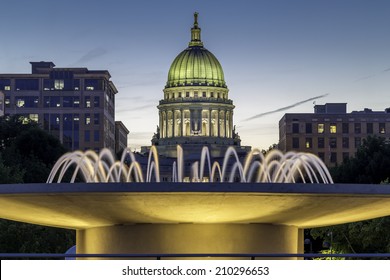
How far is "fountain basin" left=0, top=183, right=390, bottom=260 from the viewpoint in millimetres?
20250

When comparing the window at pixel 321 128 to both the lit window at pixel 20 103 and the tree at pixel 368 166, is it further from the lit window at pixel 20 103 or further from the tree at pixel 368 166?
the tree at pixel 368 166

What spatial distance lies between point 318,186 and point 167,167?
164160mm

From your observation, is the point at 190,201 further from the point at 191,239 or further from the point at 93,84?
the point at 93,84

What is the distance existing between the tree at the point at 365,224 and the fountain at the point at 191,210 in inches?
1077

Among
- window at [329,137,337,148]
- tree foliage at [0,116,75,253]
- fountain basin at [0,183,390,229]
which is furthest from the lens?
window at [329,137,337,148]

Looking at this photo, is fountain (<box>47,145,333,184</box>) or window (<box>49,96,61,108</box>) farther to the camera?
window (<box>49,96,61,108</box>)

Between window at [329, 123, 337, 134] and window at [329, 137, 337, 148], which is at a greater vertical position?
window at [329, 123, 337, 134]

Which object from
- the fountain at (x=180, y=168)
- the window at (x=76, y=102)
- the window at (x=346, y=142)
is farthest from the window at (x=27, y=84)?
the window at (x=346, y=142)

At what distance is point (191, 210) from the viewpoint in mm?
21594

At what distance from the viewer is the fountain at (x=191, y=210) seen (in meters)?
20.2

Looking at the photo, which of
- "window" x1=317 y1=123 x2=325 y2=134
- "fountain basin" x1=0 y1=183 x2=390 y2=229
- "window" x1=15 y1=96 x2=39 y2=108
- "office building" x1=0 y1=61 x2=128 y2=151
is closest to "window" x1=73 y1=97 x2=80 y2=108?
"office building" x1=0 y1=61 x2=128 y2=151

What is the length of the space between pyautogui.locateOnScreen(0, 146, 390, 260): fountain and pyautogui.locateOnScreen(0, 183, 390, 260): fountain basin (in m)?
0.02

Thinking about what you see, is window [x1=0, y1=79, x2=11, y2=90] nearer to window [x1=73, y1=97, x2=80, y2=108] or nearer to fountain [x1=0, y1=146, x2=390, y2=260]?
window [x1=73, y1=97, x2=80, y2=108]

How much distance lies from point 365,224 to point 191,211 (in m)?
33.5
